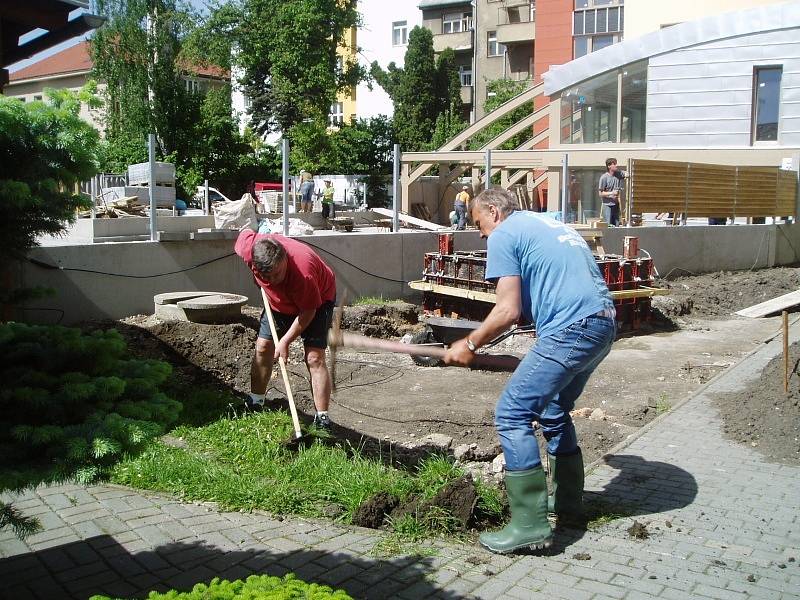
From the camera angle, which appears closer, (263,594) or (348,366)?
(263,594)

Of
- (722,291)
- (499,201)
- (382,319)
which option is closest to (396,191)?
(382,319)

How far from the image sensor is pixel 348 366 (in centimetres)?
934

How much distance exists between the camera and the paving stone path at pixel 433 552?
12.8ft

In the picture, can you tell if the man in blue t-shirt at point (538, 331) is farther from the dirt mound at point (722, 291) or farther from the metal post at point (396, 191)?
the dirt mound at point (722, 291)

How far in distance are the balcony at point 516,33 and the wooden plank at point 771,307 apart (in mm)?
39674

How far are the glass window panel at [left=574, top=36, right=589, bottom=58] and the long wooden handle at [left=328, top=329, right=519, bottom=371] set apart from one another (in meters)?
37.2

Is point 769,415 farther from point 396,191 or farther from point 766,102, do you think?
point 766,102

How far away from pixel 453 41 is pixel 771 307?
156 feet

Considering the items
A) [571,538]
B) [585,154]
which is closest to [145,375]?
[571,538]

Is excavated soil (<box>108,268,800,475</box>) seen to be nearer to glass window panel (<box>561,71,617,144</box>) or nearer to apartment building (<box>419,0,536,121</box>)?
glass window panel (<box>561,71,617,144</box>)

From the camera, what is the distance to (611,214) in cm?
1652

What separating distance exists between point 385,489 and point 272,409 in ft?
7.08

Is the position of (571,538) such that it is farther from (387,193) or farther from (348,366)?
(387,193)

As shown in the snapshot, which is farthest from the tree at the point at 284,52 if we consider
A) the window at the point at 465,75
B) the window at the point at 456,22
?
the window at the point at 456,22
